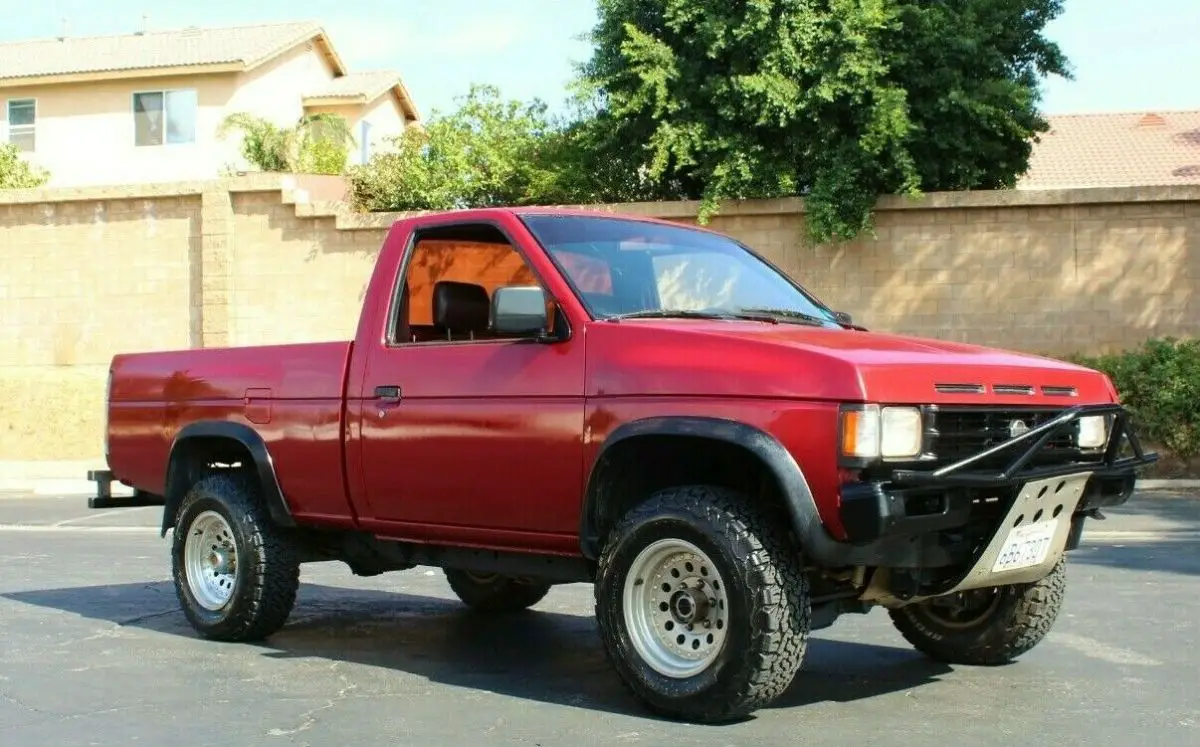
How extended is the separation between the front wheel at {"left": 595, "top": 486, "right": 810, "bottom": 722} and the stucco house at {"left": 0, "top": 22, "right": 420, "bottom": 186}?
32.5 metres

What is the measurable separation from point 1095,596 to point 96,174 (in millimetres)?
34415

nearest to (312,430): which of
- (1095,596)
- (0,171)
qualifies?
(1095,596)

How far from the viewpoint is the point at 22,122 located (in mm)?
39750

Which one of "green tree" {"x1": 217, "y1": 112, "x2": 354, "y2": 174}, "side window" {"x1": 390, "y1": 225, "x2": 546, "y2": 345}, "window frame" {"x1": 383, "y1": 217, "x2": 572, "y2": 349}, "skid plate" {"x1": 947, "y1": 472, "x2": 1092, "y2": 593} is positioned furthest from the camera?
"green tree" {"x1": 217, "y1": 112, "x2": 354, "y2": 174}

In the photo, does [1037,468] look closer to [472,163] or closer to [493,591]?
[493,591]

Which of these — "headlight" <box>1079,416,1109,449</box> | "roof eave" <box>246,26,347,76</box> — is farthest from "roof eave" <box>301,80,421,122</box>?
"headlight" <box>1079,416,1109,449</box>

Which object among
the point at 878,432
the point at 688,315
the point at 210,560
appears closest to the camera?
the point at 878,432

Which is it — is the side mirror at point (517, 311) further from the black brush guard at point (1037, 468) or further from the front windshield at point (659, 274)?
the black brush guard at point (1037, 468)

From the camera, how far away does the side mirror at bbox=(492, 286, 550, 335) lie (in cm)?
621

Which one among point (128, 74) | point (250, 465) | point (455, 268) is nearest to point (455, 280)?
point (455, 268)

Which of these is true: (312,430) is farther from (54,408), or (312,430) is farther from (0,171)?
(0,171)

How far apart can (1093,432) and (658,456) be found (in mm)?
1760

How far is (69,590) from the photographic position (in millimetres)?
10039

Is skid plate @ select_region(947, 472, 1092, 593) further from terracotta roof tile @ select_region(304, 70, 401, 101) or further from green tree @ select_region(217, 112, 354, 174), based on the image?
terracotta roof tile @ select_region(304, 70, 401, 101)
